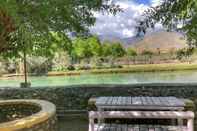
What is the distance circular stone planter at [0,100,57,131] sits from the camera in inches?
167

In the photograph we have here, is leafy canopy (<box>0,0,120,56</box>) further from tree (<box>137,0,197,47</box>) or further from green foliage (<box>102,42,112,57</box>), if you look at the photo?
green foliage (<box>102,42,112,57</box>)

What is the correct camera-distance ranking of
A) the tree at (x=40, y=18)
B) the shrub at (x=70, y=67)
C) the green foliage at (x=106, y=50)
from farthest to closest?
the green foliage at (x=106, y=50), the shrub at (x=70, y=67), the tree at (x=40, y=18)

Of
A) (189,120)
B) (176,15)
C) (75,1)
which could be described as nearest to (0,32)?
(75,1)

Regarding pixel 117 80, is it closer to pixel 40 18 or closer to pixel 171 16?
pixel 171 16

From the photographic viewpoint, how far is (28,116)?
5.01m

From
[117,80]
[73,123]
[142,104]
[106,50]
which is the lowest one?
[73,123]

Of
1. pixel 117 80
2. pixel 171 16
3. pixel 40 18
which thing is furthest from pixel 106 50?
pixel 40 18

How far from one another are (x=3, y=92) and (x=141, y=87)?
148 inches

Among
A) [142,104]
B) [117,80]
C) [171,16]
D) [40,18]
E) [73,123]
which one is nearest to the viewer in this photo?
[40,18]

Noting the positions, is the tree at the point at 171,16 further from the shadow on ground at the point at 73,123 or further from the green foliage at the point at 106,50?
the green foliage at the point at 106,50

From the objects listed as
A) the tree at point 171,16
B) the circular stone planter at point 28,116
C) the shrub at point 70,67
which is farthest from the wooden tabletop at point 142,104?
the shrub at point 70,67

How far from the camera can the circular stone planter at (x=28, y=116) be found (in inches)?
167

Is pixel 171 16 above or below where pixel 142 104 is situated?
above

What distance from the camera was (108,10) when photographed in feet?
15.5
